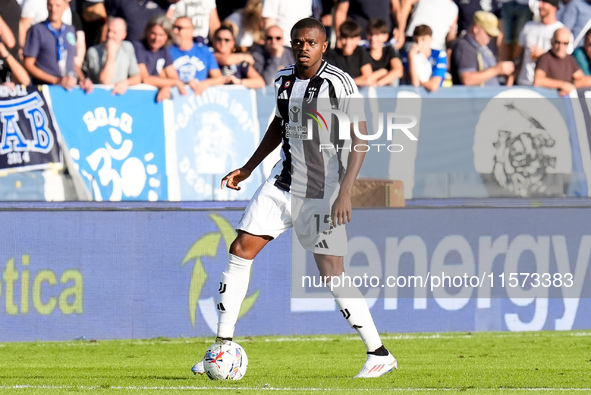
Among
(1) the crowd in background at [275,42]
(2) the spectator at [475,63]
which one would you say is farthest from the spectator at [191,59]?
(2) the spectator at [475,63]

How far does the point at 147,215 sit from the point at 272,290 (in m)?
1.36

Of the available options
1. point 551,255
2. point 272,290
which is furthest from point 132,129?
point 551,255

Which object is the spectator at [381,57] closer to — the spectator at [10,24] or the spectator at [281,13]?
the spectator at [281,13]

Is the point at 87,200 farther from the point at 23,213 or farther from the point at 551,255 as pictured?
the point at 551,255

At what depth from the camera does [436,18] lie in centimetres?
1256

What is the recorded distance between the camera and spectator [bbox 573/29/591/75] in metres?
12.3

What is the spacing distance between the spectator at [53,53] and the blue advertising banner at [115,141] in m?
0.21

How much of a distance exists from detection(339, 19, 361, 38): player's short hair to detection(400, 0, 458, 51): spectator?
3.28 ft

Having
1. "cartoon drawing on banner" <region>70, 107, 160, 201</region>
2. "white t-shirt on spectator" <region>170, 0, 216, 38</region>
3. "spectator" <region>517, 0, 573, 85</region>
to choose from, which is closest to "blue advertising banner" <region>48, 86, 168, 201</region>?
"cartoon drawing on banner" <region>70, 107, 160, 201</region>

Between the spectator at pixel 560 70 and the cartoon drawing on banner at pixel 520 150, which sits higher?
the spectator at pixel 560 70

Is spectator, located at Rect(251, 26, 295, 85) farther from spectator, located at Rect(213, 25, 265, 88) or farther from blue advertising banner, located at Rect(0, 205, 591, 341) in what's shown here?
blue advertising banner, located at Rect(0, 205, 591, 341)

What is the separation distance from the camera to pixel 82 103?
34.6ft

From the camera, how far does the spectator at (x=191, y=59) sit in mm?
11250

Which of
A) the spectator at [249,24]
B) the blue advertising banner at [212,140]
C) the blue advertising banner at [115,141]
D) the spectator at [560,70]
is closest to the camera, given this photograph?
the blue advertising banner at [115,141]
